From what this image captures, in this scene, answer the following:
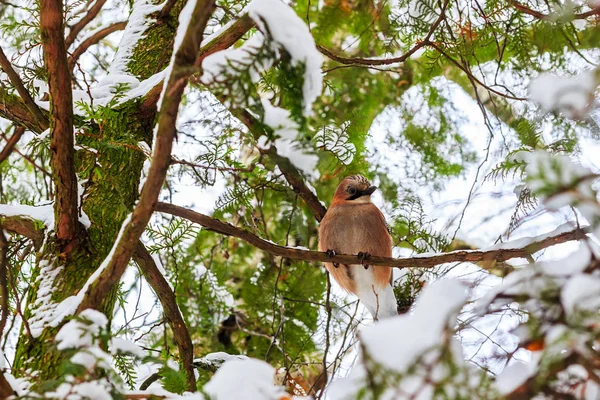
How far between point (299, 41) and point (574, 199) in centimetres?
87

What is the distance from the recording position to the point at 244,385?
176 centimetres

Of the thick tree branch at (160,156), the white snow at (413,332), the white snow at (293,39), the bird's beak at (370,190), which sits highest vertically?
the bird's beak at (370,190)

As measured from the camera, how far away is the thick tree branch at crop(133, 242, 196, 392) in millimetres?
3082

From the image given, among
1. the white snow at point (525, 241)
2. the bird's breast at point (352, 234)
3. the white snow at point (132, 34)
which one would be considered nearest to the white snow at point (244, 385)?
the white snow at point (525, 241)

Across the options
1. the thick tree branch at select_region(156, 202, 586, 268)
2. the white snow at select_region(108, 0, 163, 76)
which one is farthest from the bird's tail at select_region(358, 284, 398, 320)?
the white snow at select_region(108, 0, 163, 76)

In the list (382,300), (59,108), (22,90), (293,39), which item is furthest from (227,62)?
(382,300)

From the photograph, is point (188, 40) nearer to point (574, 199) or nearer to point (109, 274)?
point (109, 274)

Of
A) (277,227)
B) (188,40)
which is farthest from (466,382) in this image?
(277,227)

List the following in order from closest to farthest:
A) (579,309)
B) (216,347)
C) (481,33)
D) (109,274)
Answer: (579,309) → (109,274) → (481,33) → (216,347)

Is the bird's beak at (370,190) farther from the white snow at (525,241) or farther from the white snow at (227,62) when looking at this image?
the white snow at (227,62)

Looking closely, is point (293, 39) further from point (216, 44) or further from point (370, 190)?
point (370, 190)

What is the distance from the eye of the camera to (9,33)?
3.96 m

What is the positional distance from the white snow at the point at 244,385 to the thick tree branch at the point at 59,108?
1.13 meters

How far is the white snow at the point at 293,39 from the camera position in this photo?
1.92 meters
